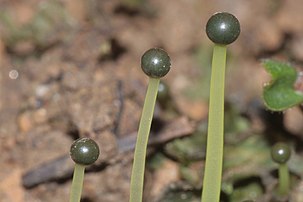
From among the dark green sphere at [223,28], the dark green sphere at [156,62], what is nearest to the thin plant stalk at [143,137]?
the dark green sphere at [156,62]

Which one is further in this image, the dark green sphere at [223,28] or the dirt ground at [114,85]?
the dirt ground at [114,85]

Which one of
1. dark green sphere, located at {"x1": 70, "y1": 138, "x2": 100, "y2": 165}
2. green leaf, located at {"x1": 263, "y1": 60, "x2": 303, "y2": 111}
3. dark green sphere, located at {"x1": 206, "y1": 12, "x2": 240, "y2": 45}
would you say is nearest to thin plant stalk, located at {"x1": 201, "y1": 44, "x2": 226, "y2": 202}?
dark green sphere, located at {"x1": 206, "y1": 12, "x2": 240, "y2": 45}

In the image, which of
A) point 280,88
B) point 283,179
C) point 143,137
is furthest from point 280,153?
point 143,137

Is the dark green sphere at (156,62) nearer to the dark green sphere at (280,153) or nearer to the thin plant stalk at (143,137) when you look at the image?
the thin plant stalk at (143,137)

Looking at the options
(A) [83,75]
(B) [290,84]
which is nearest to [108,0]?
(A) [83,75]

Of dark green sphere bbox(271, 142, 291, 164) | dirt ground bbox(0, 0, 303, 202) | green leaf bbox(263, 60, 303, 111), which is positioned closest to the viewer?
dark green sphere bbox(271, 142, 291, 164)

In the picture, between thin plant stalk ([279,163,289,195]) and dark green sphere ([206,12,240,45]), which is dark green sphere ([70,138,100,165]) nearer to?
dark green sphere ([206,12,240,45])
